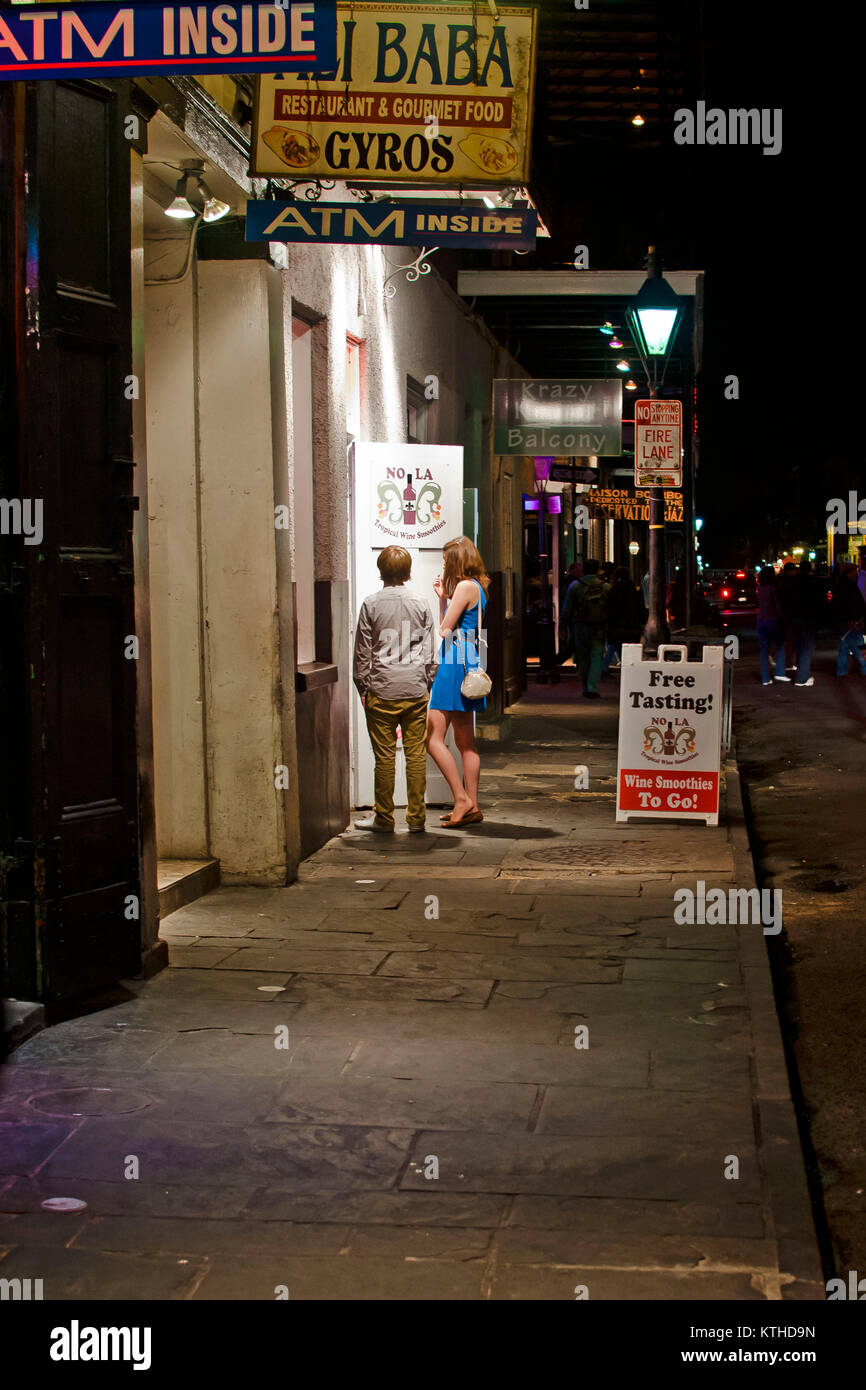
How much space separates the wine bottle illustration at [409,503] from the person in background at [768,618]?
12.3m

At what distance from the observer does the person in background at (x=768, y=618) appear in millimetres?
23172

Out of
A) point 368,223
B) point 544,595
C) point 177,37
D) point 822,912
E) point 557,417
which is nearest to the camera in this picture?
point 177,37

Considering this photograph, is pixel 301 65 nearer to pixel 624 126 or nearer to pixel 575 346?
pixel 624 126

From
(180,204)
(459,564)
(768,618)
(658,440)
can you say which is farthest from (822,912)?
(768,618)

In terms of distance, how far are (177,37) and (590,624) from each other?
16.7 m

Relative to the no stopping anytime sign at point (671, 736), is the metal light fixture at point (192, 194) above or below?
above

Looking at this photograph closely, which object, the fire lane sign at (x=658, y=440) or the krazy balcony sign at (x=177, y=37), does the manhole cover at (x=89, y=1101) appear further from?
the fire lane sign at (x=658, y=440)

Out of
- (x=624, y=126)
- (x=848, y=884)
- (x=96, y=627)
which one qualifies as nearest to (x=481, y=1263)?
(x=96, y=627)

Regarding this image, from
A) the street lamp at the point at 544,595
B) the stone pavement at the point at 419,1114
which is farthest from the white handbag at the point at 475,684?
the street lamp at the point at 544,595

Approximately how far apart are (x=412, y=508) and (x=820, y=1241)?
295 inches

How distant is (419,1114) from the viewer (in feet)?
16.5

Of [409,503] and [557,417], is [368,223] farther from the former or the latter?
[557,417]

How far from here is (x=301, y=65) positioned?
4828mm

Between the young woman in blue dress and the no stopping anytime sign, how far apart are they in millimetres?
1083
